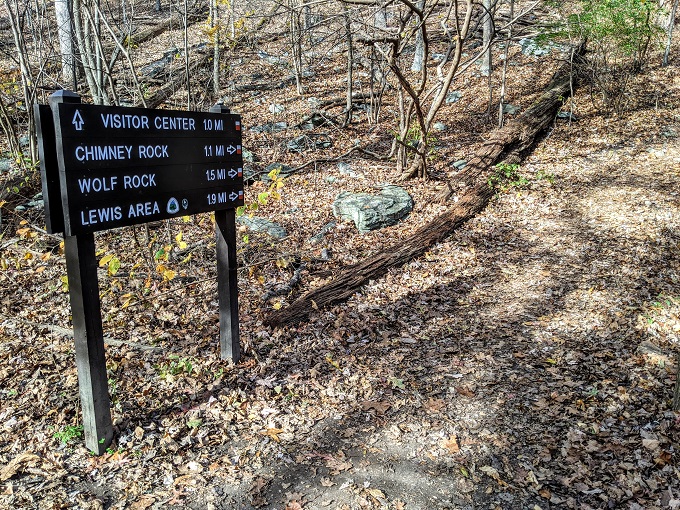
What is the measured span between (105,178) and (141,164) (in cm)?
35

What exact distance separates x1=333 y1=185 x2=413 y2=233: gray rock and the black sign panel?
13.2 ft

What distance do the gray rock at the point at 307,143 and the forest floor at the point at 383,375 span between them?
439cm

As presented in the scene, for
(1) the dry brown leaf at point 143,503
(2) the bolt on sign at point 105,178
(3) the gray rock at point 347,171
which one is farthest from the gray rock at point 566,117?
(1) the dry brown leaf at point 143,503

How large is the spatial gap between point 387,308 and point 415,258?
1.51 m

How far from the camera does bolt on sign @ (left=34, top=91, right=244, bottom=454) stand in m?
3.03

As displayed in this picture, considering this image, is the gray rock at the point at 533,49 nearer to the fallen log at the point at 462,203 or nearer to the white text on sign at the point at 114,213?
the fallen log at the point at 462,203

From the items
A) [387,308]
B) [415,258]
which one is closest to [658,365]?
[387,308]

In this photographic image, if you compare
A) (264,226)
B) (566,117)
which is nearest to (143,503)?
(264,226)

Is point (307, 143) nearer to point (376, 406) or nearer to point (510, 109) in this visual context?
point (510, 109)

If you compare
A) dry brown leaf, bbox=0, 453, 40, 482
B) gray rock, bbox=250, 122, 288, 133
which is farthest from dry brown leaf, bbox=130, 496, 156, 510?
gray rock, bbox=250, 122, 288, 133

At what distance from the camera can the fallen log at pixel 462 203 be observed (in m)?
6.08

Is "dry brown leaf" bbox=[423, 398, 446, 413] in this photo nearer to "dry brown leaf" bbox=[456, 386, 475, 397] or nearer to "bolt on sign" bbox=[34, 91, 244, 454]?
"dry brown leaf" bbox=[456, 386, 475, 397]

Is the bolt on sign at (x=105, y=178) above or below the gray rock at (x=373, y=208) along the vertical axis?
above

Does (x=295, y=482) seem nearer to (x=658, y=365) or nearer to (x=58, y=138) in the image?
(x=58, y=138)
